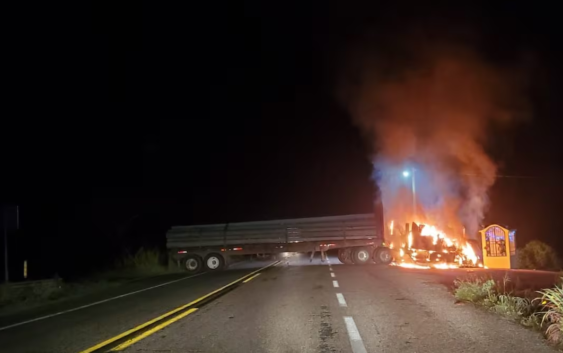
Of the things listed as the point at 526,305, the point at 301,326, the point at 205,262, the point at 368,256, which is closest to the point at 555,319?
the point at 526,305

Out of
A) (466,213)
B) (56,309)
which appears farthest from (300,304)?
(466,213)

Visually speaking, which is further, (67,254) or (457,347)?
(67,254)

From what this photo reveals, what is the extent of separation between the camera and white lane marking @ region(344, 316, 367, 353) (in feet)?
22.3

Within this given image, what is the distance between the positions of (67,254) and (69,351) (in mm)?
29828

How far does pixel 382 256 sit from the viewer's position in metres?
27.4

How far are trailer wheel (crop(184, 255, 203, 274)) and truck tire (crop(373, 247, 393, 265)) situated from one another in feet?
32.2

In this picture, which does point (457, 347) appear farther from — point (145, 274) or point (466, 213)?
Answer: point (466, 213)

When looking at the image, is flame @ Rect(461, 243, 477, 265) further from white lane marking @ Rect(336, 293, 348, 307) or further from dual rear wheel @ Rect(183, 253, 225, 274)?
white lane marking @ Rect(336, 293, 348, 307)

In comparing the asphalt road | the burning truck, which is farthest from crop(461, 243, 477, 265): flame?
the asphalt road

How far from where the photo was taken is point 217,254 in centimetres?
2853

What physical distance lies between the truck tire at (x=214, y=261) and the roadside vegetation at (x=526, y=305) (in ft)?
57.8

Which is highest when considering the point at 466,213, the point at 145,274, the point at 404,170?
the point at 404,170

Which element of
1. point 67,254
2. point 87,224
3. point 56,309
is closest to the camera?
point 56,309

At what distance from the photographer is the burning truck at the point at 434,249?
81.3 feet
